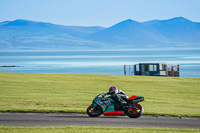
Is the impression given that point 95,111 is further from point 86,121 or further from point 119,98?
point 119,98

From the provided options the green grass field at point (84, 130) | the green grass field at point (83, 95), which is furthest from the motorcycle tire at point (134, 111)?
the green grass field at point (84, 130)

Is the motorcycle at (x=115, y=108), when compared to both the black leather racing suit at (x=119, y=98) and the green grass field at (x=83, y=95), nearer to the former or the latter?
the black leather racing suit at (x=119, y=98)

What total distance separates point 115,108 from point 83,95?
8.39 meters

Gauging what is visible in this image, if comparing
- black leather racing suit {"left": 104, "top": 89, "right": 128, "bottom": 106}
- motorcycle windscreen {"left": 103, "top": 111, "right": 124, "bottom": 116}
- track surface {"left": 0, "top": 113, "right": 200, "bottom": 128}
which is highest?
black leather racing suit {"left": 104, "top": 89, "right": 128, "bottom": 106}

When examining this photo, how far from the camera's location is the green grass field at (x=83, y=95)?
699 inches

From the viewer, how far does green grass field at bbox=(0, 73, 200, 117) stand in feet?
58.2

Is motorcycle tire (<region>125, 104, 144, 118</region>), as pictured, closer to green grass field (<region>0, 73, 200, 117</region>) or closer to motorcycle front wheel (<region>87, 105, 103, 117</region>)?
motorcycle front wheel (<region>87, 105, 103, 117</region>)

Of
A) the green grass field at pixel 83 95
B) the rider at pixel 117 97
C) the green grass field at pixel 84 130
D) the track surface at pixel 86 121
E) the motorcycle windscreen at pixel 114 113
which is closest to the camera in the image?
the green grass field at pixel 84 130

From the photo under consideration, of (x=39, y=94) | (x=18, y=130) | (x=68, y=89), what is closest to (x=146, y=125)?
(x=18, y=130)

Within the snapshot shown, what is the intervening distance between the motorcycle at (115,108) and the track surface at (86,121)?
22cm

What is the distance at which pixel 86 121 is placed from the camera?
1434 cm

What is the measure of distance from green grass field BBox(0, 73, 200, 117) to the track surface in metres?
1.08

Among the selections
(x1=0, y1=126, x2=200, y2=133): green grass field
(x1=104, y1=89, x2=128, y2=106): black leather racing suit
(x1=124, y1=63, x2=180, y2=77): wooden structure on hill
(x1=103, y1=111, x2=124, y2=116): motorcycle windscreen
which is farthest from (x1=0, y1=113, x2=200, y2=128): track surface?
(x1=124, y1=63, x2=180, y2=77): wooden structure on hill

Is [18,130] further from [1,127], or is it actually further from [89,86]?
[89,86]
